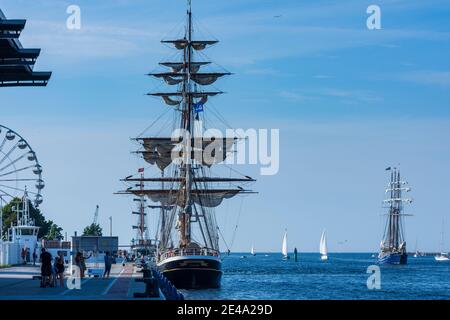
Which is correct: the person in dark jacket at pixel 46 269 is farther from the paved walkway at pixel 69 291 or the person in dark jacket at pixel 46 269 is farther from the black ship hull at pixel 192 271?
the black ship hull at pixel 192 271

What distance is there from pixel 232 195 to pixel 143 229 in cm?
9167

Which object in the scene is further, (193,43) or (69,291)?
(193,43)

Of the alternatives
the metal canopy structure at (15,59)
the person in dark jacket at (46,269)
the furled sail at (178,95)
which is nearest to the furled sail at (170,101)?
the furled sail at (178,95)

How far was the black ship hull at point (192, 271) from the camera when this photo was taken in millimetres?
79125

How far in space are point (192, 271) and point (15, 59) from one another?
28176 millimetres

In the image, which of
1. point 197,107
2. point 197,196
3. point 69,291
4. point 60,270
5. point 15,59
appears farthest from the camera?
point 197,107

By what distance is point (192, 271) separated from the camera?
79.8 m

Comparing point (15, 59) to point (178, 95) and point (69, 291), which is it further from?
point (178, 95)

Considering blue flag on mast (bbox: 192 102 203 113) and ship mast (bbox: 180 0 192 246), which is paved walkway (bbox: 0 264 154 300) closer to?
ship mast (bbox: 180 0 192 246)

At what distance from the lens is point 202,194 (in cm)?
9694

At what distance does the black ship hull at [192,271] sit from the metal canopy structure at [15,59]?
78.5 ft

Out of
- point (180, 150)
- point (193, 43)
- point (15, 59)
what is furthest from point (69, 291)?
point (193, 43)
